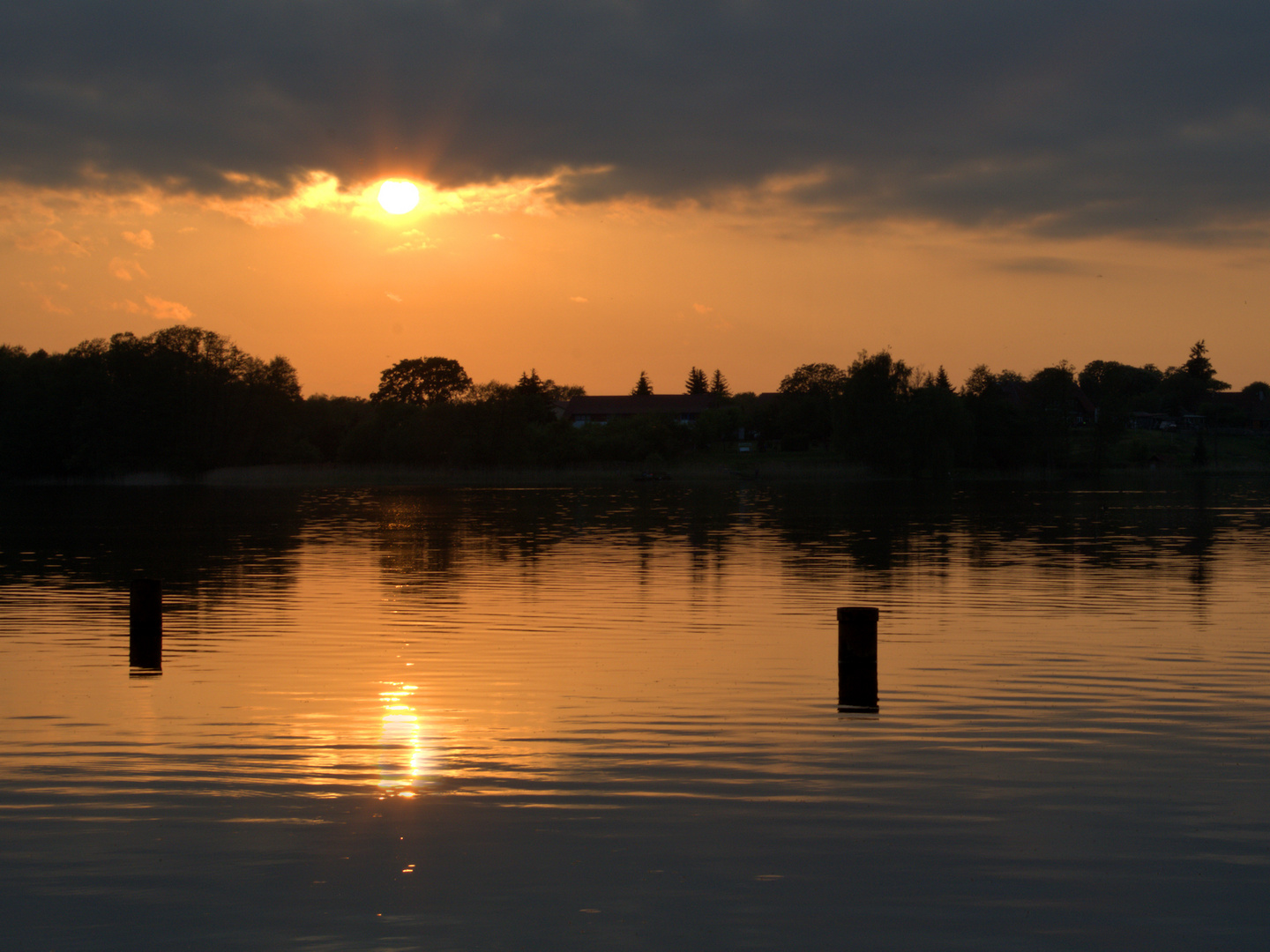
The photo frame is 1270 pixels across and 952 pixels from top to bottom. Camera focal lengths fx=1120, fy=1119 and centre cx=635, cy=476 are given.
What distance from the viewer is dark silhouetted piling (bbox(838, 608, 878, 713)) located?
1416cm

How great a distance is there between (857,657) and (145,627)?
1071 centimetres

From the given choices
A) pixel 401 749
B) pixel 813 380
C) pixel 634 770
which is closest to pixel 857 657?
pixel 634 770

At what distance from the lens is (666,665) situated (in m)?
17.0

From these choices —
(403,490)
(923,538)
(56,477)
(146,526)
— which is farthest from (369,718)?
(56,477)

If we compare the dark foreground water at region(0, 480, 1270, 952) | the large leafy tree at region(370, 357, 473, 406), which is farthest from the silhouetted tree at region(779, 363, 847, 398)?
the dark foreground water at region(0, 480, 1270, 952)

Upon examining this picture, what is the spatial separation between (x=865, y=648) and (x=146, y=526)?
46599 millimetres

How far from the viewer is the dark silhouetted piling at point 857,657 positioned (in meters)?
14.2

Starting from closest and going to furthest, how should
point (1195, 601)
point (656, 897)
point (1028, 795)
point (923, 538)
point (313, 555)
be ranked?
point (656, 897) → point (1028, 795) → point (1195, 601) → point (313, 555) → point (923, 538)

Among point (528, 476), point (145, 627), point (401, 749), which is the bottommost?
point (401, 749)

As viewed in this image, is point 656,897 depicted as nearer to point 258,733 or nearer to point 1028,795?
point 1028,795

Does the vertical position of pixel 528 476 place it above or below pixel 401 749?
above

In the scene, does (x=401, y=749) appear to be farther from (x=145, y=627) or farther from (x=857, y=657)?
(x=145, y=627)

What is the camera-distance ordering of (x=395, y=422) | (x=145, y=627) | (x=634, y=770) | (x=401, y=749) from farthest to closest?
(x=395, y=422), (x=145, y=627), (x=401, y=749), (x=634, y=770)

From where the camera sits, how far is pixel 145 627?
17.1 metres
